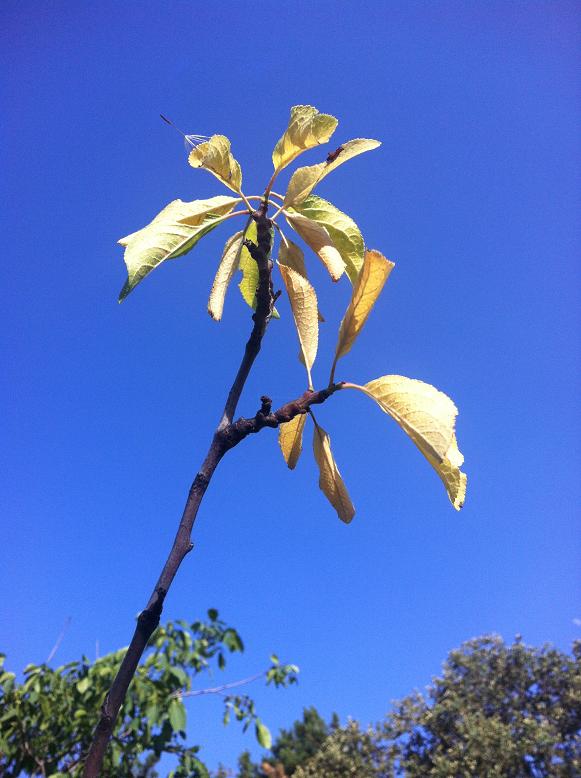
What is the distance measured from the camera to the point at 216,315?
1015mm

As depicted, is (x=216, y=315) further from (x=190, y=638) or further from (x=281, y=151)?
(x=190, y=638)

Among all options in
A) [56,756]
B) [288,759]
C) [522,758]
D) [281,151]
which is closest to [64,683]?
[56,756]

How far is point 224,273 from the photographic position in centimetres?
105

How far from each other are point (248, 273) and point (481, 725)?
1525cm

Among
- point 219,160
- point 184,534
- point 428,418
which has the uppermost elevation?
point 219,160

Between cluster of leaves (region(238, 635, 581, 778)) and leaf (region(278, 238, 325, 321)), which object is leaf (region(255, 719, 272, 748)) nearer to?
leaf (region(278, 238, 325, 321))

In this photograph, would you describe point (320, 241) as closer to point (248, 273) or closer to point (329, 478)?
point (248, 273)

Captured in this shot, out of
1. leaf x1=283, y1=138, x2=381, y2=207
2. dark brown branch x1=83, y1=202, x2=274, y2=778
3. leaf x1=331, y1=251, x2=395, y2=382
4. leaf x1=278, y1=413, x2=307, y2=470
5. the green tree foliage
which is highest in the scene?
the green tree foliage

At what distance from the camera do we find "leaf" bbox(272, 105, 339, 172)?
972mm

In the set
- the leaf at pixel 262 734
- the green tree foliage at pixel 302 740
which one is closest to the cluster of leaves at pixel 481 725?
the leaf at pixel 262 734

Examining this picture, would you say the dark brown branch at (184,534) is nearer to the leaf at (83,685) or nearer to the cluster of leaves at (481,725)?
the leaf at (83,685)

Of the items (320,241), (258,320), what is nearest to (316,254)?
(320,241)

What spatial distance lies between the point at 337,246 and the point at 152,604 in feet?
2.41

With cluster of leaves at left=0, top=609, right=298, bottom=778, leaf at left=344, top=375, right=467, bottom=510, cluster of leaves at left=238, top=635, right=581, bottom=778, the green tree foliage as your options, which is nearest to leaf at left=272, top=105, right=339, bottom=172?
leaf at left=344, top=375, right=467, bottom=510
